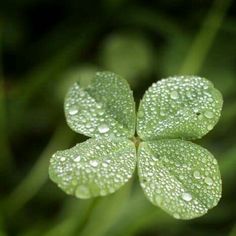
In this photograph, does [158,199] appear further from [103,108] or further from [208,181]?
[103,108]

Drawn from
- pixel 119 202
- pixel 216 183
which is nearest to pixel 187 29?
pixel 119 202

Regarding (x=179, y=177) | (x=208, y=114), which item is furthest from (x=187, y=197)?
(x=208, y=114)

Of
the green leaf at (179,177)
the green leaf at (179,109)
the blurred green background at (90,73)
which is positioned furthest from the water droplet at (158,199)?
the blurred green background at (90,73)

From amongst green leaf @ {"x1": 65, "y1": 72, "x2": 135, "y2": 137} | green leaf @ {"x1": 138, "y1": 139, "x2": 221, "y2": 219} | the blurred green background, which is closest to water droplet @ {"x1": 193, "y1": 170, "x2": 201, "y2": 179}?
green leaf @ {"x1": 138, "y1": 139, "x2": 221, "y2": 219}

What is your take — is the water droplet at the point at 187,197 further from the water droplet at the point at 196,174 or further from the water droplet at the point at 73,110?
the water droplet at the point at 73,110

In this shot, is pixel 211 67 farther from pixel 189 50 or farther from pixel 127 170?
pixel 127 170

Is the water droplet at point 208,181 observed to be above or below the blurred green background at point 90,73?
above
